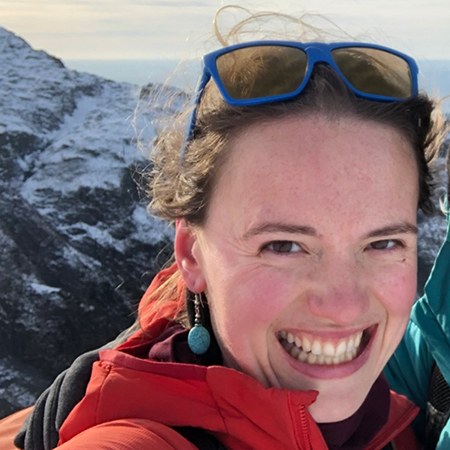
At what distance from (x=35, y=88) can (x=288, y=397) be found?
6.07 meters

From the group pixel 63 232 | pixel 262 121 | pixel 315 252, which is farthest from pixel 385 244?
pixel 63 232

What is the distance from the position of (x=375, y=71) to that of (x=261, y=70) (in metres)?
0.30

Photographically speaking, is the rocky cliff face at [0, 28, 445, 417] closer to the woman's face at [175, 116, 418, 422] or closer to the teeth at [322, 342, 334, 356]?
the woman's face at [175, 116, 418, 422]

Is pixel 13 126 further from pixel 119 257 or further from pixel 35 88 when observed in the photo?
pixel 119 257

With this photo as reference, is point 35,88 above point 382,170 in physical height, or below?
below

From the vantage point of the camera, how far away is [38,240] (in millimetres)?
4848

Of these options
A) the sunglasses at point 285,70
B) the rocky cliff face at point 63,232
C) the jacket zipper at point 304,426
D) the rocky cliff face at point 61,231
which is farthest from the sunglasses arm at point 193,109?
the rocky cliff face at point 61,231

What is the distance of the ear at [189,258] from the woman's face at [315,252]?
0.08 m

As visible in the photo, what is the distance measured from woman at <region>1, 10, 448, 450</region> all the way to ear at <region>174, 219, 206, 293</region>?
0.01 meters

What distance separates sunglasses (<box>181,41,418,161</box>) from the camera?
49.6 inches

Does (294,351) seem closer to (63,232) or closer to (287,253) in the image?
(287,253)

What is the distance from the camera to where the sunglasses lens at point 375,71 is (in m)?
1.30

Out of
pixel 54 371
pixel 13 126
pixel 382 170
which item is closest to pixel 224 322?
pixel 382 170

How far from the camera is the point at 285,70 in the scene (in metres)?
1.27
